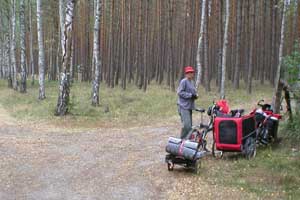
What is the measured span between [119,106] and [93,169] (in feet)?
35.1

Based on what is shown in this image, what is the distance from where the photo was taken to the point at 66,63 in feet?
54.3

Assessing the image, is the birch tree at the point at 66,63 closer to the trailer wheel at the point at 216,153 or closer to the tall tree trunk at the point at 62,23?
the tall tree trunk at the point at 62,23

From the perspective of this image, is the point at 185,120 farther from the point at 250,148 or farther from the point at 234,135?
the point at 250,148

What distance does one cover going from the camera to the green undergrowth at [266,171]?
735 cm

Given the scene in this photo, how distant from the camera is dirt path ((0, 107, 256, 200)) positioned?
24.6 feet

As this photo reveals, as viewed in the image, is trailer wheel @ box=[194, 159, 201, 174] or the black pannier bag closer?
trailer wheel @ box=[194, 159, 201, 174]

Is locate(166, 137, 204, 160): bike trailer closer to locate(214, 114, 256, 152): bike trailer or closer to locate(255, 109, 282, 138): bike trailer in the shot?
locate(214, 114, 256, 152): bike trailer

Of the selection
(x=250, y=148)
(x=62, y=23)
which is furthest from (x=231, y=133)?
(x=62, y=23)

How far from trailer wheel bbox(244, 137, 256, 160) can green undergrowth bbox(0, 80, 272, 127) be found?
721 centimetres

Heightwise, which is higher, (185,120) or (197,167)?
(185,120)

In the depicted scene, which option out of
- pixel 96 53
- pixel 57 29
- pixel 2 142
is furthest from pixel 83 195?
pixel 57 29

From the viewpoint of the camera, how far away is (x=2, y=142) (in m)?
12.4

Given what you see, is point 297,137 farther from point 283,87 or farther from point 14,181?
point 14,181

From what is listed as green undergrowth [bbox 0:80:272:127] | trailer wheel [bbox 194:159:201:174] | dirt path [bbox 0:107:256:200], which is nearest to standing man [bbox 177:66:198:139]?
dirt path [bbox 0:107:256:200]
